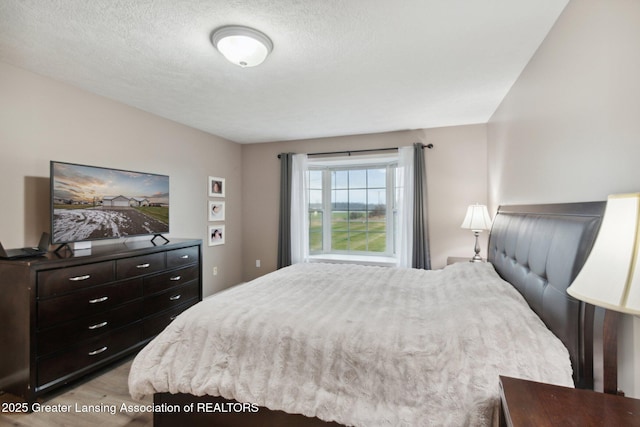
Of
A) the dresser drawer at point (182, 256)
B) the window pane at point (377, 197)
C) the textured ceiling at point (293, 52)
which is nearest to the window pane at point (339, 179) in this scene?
the window pane at point (377, 197)

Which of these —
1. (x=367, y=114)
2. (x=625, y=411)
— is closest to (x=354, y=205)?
(x=367, y=114)

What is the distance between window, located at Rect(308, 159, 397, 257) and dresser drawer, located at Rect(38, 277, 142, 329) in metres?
2.75

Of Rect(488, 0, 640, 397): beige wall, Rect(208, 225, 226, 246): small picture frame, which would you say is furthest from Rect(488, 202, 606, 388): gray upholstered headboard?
Rect(208, 225, 226, 246): small picture frame

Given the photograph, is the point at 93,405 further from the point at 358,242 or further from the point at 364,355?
the point at 358,242

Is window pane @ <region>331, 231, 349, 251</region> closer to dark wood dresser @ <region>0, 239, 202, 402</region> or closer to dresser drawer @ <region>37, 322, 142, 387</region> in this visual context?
dark wood dresser @ <region>0, 239, 202, 402</region>

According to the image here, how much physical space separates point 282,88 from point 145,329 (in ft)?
8.37

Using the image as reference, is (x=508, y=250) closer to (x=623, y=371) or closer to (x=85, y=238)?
(x=623, y=371)

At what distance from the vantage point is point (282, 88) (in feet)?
8.66

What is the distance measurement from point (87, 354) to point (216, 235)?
2.25 metres

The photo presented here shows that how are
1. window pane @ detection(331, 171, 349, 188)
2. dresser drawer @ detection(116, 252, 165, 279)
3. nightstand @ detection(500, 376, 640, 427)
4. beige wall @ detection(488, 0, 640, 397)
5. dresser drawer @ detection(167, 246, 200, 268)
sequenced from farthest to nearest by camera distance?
window pane @ detection(331, 171, 349, 188), dresser drawer @ detection(167, 246, 200, 268), dresser drawer @ detection(116, 252, 165, 279), beige wall @ detection(488, 0, 640, 397), nightstand @ detection(500, 376, 640, 427)

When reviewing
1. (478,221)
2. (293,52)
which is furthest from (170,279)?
(478,221)

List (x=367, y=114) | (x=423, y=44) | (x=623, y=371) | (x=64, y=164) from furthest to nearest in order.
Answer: (x=367, y=114)
(x=64, y=164)
(x=423, y=44)
(x=623, y=371)

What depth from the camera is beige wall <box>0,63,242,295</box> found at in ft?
7.23

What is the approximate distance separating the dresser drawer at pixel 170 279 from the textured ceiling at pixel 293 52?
175 centimetres
